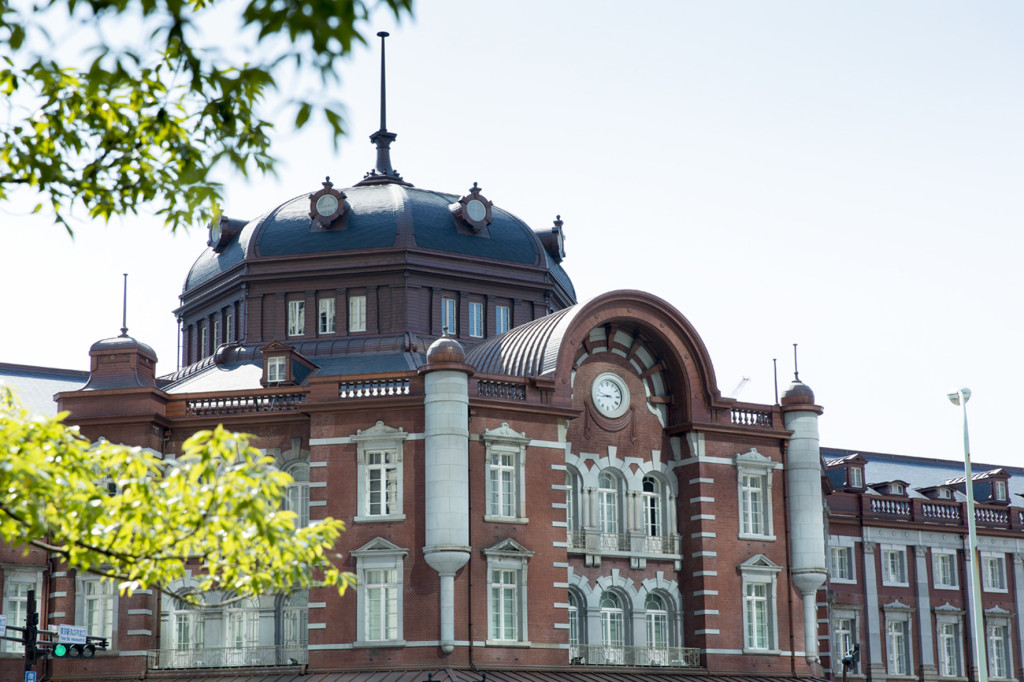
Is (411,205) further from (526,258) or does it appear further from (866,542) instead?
(866,542)

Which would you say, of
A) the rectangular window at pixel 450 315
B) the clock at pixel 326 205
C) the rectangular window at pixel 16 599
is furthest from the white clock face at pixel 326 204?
the rectangular window at pixel 16 599

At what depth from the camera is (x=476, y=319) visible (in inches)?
2076

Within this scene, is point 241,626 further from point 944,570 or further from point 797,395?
point 944,570

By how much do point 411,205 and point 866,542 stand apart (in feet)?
83.3

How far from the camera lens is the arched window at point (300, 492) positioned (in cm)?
4416

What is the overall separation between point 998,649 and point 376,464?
34.0 metres

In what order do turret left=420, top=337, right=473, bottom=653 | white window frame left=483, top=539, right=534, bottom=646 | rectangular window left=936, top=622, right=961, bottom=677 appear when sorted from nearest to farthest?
turret left=420, top=337, right=473, bottom=653
white window frame left=483, top=539, right=534, bottom=646
rectangular window left=936, top=622, right=961, bottom=677

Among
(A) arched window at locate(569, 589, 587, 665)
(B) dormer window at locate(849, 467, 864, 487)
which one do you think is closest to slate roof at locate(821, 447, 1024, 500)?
(B) dormer window at locate(849, 467, 864, 487)

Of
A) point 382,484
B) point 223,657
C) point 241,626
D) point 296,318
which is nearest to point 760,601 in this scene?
point 382,484

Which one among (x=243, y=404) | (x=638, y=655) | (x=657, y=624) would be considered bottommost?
(x=638, y=655)

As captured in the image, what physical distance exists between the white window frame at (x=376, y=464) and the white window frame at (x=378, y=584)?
3.18 ft

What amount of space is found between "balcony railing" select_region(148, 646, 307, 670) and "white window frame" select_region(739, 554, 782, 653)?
14435 mm

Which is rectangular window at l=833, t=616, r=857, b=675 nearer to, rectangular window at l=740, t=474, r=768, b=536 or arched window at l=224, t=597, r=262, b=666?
rectangular window at l=740, t=474, r=768, b=536

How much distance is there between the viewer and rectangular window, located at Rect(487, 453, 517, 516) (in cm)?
4309
